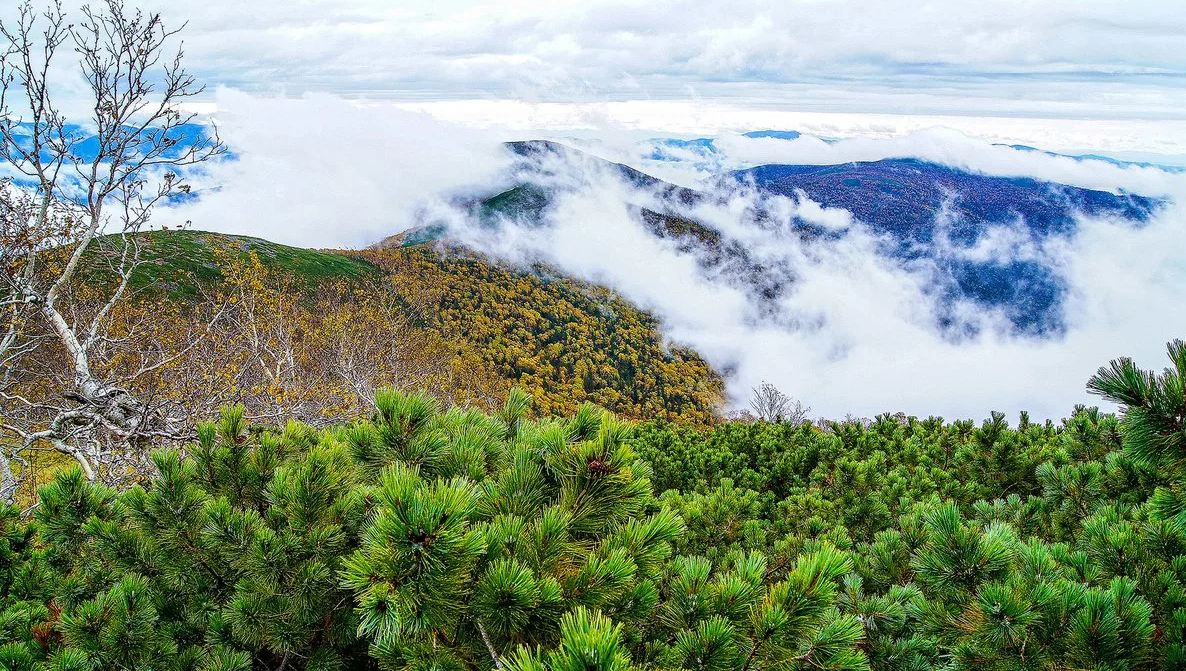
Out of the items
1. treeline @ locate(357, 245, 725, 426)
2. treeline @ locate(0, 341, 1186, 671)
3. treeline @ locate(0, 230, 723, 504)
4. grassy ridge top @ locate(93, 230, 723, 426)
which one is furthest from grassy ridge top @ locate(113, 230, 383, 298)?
treeline @ locate(0, 341, 1186, 671)

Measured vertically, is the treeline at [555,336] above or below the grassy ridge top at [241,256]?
below

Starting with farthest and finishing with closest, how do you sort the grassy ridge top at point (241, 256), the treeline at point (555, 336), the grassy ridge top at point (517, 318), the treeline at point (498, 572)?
the treeline at point (555, 336), the grassy ridge top at point (517, 318), the grassy ridge top at point (241, 256), the treeline at point (498, 572)

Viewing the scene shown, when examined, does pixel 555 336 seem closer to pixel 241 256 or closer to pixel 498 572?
pixel 241 256

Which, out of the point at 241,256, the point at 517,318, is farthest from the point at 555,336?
the point at 241,256

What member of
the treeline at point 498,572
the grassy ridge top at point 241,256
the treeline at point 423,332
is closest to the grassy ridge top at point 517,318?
the grassy ridge top at point 241,256

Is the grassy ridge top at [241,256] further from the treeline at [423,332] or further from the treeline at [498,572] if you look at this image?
the treeline at [498,572]

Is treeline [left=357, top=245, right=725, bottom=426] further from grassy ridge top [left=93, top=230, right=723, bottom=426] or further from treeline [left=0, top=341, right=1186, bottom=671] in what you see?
treeline [left=0, top=341, right=1186, bottom=671]

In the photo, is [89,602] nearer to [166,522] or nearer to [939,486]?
[166,522]

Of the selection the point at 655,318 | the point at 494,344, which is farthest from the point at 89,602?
the point at 655,318
